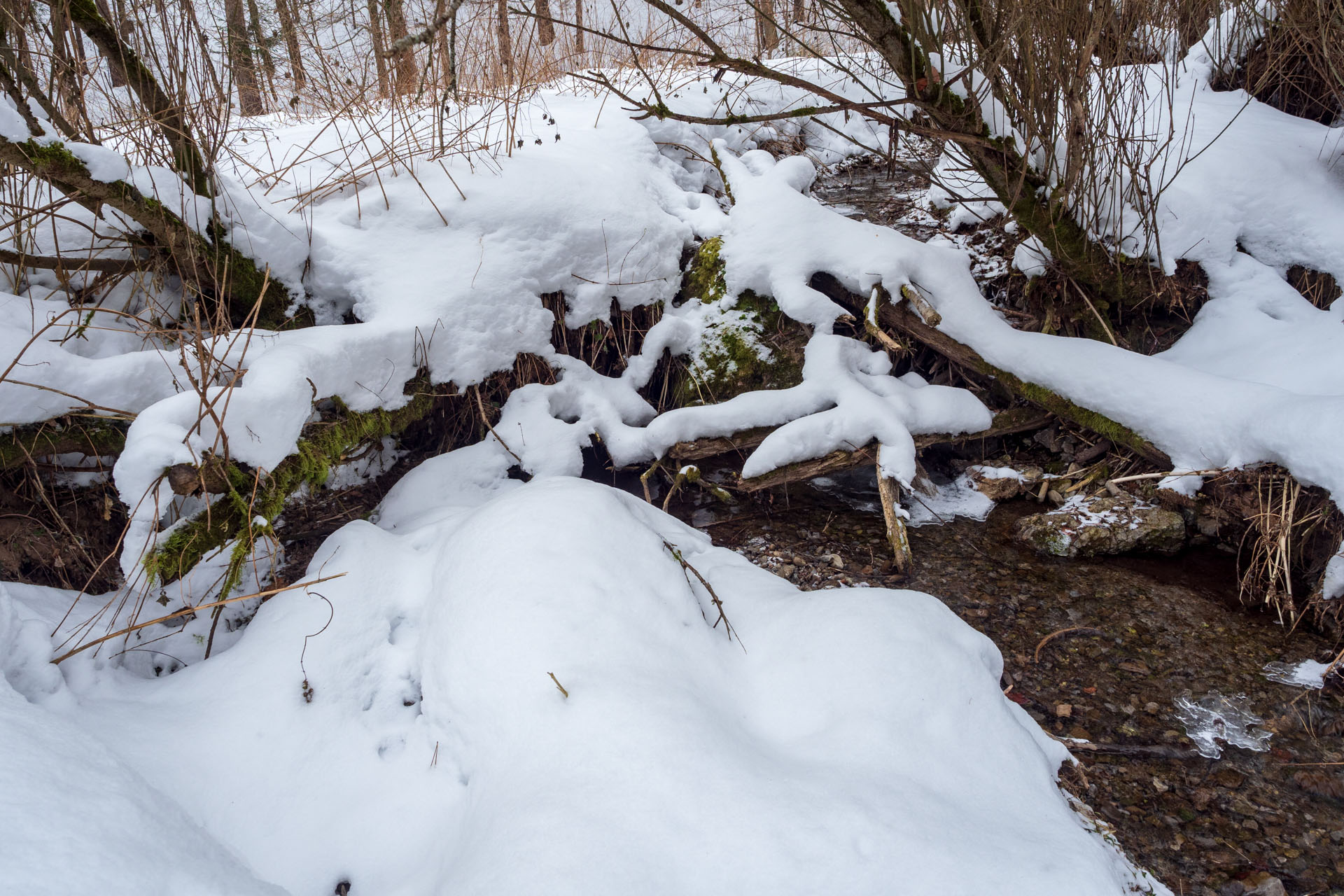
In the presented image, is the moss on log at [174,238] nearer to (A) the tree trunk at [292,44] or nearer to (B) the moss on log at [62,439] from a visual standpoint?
(B) the moss on log at [62,439]

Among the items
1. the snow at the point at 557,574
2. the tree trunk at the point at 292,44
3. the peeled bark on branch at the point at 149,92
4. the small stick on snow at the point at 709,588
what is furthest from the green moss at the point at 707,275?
the peeled bark on branch at the point at 149,92

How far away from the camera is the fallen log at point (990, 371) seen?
132 inches

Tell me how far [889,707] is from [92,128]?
3.93 m

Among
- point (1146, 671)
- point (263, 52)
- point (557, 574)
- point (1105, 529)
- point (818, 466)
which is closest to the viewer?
point (557, 574)

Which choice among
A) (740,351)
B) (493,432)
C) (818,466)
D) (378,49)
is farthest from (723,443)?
A: (378,49)

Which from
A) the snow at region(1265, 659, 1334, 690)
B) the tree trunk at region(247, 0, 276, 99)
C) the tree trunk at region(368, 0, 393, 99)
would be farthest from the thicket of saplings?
the tree trunk at region(247, 0, 276, 99)

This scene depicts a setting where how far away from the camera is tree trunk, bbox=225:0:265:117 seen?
11.9 ft

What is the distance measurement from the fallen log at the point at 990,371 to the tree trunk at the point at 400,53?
10.1 feet

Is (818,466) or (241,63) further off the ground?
(241,63)

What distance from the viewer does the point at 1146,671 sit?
8.82 ft

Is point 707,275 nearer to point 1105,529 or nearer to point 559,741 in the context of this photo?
point 1105,529

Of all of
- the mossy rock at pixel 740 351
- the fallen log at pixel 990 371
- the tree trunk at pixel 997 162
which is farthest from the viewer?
the mossy rock at pixel 740 351

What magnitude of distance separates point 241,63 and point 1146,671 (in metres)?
7.10

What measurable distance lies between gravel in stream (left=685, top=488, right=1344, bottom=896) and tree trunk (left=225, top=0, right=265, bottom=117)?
3460mm
